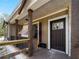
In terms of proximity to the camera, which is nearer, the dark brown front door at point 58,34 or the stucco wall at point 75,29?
the stucco wall at point 75,29

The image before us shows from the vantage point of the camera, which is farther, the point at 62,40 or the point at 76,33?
the point at 62,40

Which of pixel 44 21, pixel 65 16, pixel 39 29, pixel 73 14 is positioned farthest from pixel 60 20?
pixel 73 14

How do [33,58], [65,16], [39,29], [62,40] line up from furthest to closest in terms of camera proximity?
[39,29] < [62,40] < [65,16] < [33,58]

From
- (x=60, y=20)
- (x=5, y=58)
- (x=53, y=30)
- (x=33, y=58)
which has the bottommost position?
(x=33, y=58)

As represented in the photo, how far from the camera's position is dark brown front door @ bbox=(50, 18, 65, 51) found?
6.54m

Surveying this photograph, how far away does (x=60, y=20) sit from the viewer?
678cm

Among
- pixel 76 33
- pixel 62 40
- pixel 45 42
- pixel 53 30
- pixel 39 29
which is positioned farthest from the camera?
pixel 39 29

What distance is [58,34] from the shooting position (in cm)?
702

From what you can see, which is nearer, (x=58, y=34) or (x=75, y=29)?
(x=75, y=29)

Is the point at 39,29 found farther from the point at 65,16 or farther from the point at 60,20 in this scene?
the point at 65,16

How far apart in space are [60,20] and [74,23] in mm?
6094

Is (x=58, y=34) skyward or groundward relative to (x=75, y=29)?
groundward

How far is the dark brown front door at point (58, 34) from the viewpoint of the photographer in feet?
21.4

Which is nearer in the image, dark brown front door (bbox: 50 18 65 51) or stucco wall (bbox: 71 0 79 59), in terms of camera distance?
stucco wall (bbox: 71 0 79 59)
